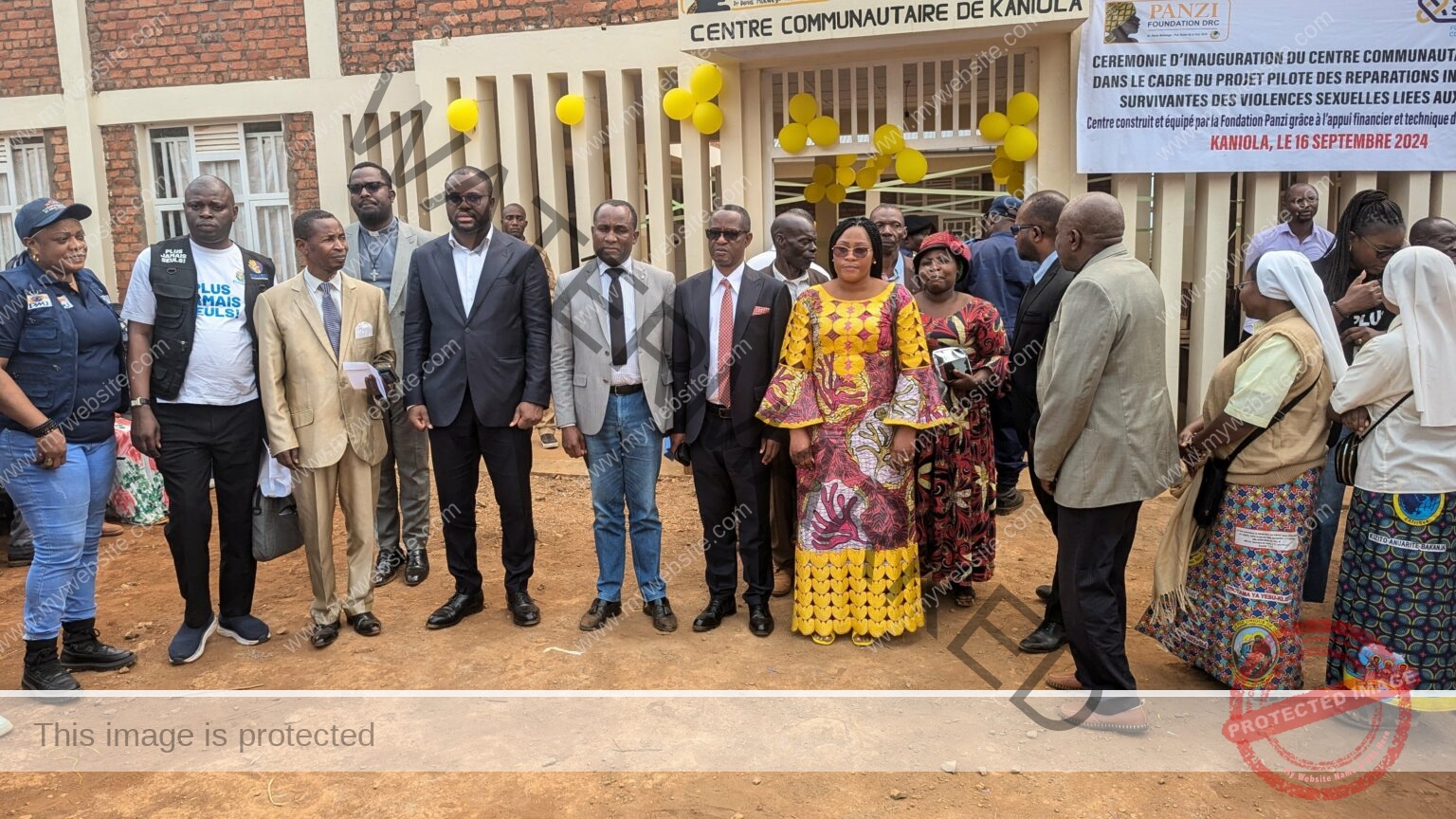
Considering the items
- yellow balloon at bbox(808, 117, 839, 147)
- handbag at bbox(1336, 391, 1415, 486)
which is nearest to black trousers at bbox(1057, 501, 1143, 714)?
handbag at bbox(1336, 391, 1415, 486)

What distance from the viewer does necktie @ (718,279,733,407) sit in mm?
4172

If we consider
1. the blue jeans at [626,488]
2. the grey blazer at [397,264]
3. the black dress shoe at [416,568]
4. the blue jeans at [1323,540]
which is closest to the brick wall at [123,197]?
the grey blazer at [397,264]

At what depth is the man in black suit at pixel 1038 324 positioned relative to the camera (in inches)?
153

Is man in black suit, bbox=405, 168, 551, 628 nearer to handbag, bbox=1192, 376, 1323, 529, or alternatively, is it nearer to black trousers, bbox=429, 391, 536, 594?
black trousers, bbox=429, 391, 536, 594

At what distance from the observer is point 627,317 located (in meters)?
4.25

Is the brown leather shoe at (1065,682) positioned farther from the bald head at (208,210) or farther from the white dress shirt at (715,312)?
the bald head at (208,210)

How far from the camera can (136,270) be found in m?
3.99

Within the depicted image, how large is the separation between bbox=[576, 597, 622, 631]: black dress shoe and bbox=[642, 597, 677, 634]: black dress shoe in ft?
0.48

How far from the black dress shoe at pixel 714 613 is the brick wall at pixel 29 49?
868cm

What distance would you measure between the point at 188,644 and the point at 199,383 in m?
1.18

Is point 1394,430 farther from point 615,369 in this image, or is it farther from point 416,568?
point 416,568

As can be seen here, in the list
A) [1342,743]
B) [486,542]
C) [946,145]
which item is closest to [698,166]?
[946,145]

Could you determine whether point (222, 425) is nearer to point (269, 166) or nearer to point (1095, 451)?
point (1095, 451)

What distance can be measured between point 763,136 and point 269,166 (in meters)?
4.78
